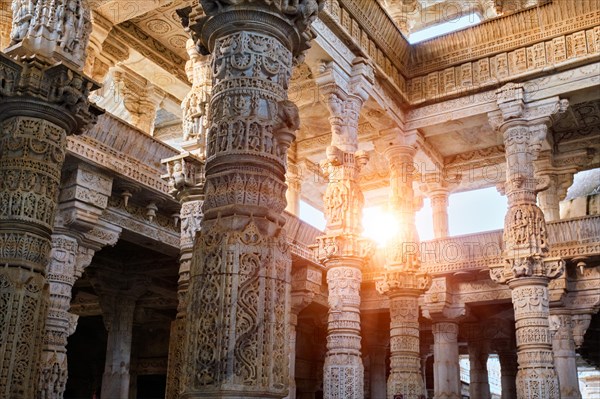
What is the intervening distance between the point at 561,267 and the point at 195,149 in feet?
20.9

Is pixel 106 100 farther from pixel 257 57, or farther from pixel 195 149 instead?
pixel 257 57

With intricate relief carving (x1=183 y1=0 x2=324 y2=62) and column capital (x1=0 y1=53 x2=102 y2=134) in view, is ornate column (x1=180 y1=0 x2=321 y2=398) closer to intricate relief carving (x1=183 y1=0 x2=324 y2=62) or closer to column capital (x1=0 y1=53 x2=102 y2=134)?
intricate relief carving (x1=183 y1=0 x2=324 y2=62)

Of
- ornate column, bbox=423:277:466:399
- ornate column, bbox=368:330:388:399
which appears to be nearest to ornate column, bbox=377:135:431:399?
ornate column, bbox=423:277:466:399

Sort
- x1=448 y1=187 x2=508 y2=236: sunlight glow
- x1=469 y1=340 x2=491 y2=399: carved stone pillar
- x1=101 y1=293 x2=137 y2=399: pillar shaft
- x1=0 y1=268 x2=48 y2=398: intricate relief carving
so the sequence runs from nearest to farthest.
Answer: x1=0 y1=268 x2=48 y2=398: intricate relief carving, x1=101 y1=293 x2=137 y2=399: pillar shaft, x1=469 y1=340 x2=491 y2=399: carved stone pillar, x1=448 y1=187 x2=508 y2=236: sunlight glow

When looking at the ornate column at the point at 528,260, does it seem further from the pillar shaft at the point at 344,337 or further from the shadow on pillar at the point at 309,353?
the shadow on pillar at the point at 309,353

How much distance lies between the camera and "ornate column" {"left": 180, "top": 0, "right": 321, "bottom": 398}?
11.0ft

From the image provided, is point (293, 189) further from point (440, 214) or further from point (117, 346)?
point (117, 346)

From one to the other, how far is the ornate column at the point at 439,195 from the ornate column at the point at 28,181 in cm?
1232

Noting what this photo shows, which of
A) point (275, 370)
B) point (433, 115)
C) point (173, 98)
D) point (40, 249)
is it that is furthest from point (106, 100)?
point (275, 370)

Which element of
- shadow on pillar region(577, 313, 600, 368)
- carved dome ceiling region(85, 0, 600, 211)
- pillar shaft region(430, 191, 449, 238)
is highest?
carved dome ceiling region(85, 0, 600, 211)

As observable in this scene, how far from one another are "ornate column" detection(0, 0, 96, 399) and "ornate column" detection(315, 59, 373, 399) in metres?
5.50

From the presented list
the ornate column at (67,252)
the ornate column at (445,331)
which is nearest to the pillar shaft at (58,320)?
the ornate column at (67,252)

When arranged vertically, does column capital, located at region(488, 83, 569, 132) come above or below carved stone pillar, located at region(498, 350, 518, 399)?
above

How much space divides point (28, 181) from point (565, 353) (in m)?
11.2
